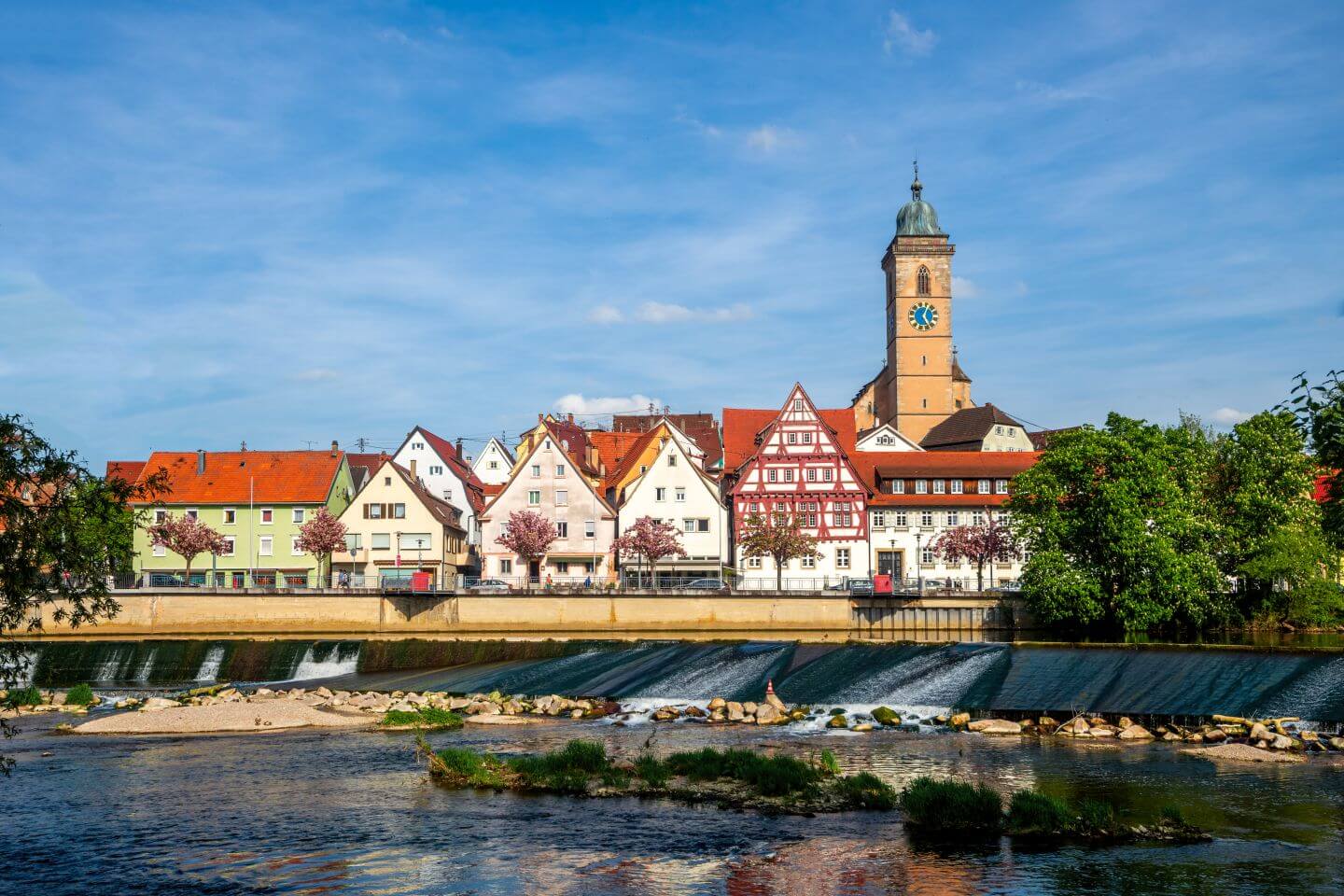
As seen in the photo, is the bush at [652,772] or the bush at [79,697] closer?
the bush at [652,772]

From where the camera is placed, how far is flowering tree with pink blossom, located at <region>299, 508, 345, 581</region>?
87.9 meters

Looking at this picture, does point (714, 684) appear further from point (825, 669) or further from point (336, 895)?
point (336, 895)

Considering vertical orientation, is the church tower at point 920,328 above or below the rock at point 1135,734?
above

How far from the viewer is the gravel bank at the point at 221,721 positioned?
4247 cm

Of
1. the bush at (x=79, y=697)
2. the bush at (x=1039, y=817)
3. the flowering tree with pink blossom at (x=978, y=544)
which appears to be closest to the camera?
the bush at (x=1039, y=817)

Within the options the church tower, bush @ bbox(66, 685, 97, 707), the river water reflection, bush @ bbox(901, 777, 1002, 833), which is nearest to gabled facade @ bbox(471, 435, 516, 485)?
the church tower

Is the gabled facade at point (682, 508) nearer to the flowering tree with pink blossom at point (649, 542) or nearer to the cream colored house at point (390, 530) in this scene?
the flowering tree with pink blossom at point (649, 542)

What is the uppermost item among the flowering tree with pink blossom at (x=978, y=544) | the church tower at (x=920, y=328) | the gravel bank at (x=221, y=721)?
the church tower at (x=920, y=328)

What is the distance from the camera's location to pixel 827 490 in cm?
9150

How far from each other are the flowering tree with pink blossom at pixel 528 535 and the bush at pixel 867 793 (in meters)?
60.5

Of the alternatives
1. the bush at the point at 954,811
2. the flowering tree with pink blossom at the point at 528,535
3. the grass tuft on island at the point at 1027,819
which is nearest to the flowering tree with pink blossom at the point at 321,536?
the flowering tree with pink blossom at the point at 528,535

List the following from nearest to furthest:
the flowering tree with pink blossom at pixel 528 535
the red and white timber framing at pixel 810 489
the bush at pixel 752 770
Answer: the bush at pixel 752 770 < the flowering tree with pink blossom at pixel 528 535 < the red and white timber framing at pixel 810 489

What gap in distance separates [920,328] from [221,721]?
9983 centimetres

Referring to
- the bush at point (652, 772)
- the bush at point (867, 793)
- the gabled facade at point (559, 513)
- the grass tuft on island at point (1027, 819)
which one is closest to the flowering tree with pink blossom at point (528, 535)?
the gabled facade at point (559, 513)
